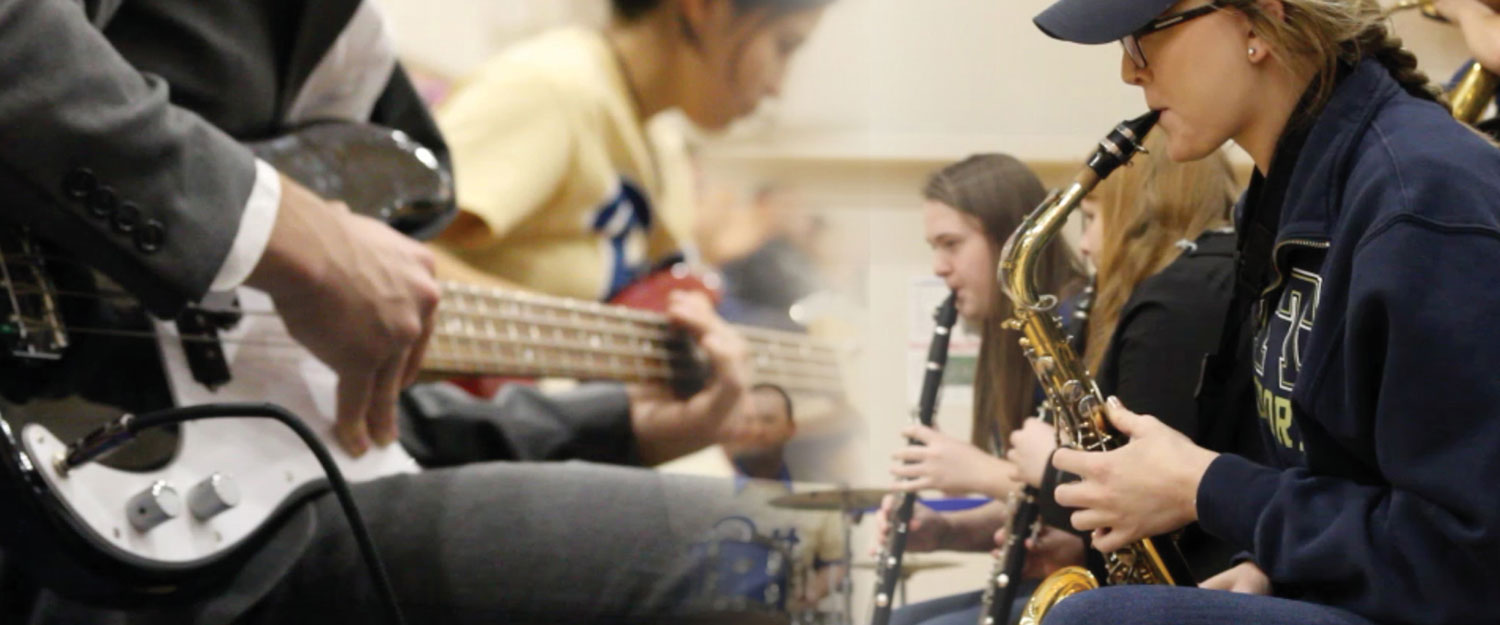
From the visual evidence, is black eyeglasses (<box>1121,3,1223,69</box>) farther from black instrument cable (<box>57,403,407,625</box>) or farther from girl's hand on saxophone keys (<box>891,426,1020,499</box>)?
black instrument cable (<box>57,403,407,625</box>)

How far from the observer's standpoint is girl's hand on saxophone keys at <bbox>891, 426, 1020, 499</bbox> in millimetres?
1146

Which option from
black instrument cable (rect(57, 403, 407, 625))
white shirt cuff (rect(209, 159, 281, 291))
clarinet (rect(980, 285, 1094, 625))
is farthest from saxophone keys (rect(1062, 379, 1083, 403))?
white shirt cuff (rect(209, 159, 281, 291))

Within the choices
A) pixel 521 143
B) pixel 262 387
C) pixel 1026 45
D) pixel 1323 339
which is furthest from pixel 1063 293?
pixel 521 143

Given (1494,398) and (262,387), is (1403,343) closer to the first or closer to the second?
(1494,398)

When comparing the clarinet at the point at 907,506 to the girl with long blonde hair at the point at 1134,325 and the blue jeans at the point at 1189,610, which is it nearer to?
the girl with long blonde hair at the point at 1134,325

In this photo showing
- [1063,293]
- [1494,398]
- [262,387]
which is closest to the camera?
[1494,398]

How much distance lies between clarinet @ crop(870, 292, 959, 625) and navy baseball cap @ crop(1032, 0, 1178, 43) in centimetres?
29

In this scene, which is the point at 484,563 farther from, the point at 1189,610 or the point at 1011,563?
the point at 1189,610

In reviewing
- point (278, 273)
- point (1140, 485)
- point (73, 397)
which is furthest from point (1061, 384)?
point (73, 397)

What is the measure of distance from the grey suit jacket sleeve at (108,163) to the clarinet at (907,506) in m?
0.55

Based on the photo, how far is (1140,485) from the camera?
877mm

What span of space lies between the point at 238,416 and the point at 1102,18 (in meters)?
0.69

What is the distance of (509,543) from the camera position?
1270mm

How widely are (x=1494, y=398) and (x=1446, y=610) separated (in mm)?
108
